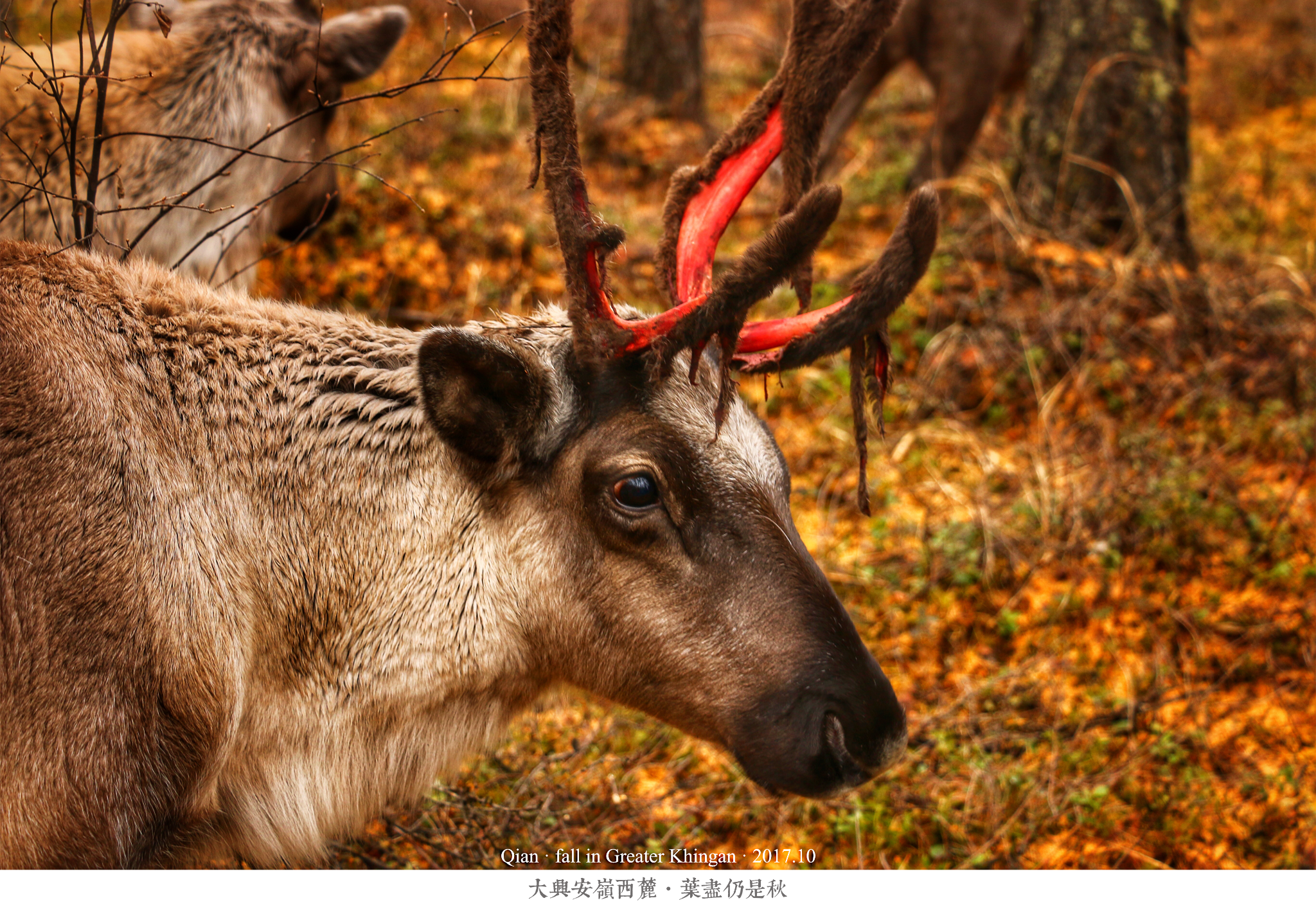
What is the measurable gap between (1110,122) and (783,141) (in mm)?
5115

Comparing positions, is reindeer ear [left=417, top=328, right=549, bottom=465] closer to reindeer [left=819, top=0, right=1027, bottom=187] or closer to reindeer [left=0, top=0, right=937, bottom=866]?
reindeer [left=0, top=0, right=937, bottom=866]

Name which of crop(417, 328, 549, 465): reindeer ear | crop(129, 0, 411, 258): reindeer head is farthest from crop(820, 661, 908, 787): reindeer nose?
crop(129, 0, 411, 258): reindeer head

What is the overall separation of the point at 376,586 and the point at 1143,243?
6251mm

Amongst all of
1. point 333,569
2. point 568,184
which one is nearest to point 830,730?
point 333,569

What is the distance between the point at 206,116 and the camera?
600 cm

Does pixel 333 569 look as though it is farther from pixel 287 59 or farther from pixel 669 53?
pixel 669 53

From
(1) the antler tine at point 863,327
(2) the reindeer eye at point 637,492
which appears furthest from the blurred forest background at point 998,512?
(1) the antler tine at point 863,327

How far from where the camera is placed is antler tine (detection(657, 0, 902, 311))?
3.40 meters

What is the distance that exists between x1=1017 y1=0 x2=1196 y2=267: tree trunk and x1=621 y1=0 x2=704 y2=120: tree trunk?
425 cm
